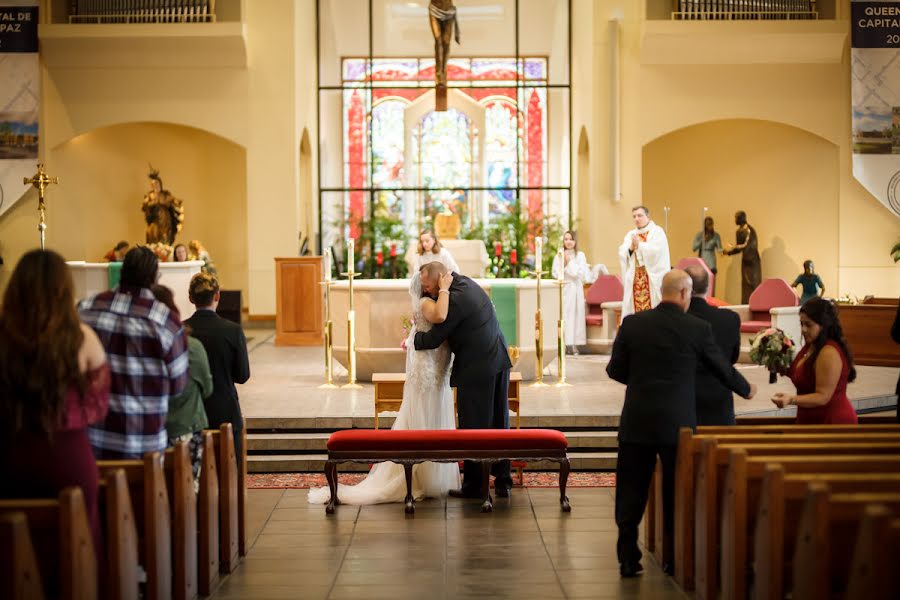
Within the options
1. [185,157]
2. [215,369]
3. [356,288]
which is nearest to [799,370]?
[215,369]

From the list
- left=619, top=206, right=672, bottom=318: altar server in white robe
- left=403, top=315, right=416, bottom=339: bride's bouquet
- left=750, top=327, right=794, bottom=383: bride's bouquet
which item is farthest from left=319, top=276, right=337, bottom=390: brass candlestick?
left=750, top=327, right=794, bottom=383: bride's bouquet

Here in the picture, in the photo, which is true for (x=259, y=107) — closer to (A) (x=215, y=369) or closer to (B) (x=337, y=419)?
(B) (x=337, y=419)

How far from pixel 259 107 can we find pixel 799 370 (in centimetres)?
1296

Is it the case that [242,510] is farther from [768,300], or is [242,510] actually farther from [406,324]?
[768,300]

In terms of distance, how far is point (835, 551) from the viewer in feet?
13.5

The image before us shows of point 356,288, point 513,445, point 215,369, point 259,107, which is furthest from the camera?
point 259,107

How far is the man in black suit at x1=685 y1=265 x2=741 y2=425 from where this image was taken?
5.79 meters

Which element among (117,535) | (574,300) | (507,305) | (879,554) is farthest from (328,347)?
(879,554)

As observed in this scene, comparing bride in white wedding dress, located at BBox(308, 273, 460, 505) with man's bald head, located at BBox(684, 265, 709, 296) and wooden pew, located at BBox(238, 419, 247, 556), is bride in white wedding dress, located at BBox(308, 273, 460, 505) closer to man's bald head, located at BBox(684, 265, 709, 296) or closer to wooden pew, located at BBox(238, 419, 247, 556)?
wooden pew, located at BBox(238, 419, 247, 556)

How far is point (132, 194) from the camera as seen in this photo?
63.6 ft

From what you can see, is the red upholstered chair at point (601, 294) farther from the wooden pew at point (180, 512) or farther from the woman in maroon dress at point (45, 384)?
the woman in maroon dress at point (45, 384)

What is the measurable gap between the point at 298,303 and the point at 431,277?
363 inches

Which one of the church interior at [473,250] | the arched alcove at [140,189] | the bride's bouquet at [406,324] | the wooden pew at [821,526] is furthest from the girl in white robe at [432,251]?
the arched alcove at [140,189]

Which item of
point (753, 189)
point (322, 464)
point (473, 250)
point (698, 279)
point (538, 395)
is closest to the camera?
point (698, 279)
